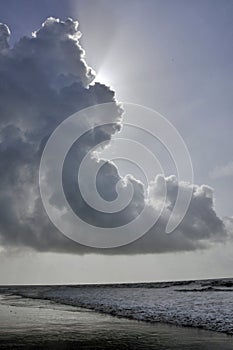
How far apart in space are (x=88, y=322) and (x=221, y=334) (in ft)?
31.6

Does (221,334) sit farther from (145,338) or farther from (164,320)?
(164,320)

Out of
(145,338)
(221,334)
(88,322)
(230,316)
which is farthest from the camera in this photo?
(230,316)

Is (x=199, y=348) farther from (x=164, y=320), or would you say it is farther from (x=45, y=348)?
(x=164, y=320)

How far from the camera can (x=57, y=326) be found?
25.0 metres

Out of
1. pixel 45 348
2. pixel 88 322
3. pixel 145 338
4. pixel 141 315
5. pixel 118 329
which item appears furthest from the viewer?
pixel 141 315

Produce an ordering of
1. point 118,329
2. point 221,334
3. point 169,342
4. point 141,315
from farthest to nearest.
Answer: point 141,315
point 118,329
point 221,334
point 169,342

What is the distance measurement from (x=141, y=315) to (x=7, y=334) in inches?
545

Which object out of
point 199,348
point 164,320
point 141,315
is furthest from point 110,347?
point 141,315

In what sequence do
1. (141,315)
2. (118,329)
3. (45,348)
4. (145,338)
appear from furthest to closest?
(141,315) < (118,329) < (145,338) < (45,348)

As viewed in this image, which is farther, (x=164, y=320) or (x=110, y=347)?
(x=164, y=320)

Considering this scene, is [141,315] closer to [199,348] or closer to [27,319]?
[27,319]

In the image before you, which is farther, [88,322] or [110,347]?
[88,322]

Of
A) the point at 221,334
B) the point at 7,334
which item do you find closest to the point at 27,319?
the point at 7,334

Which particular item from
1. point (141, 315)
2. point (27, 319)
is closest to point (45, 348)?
point (27, 319)
